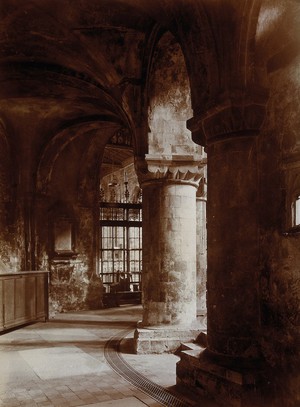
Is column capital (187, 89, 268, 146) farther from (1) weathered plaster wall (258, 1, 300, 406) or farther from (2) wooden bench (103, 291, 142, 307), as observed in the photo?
(2) wooden bench (103, 291, 142, 307)

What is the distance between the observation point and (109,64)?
7215 millimetres

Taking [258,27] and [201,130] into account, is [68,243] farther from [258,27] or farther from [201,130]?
[258,27]

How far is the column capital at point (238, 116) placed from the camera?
4.06 m

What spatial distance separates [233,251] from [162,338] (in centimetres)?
308

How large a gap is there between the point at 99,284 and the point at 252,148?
29.7ft

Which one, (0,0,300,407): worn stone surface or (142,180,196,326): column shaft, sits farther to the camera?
(142,180,196,326): column shaft

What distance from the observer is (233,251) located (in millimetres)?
4141

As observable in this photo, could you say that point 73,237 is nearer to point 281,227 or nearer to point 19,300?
point 19,300

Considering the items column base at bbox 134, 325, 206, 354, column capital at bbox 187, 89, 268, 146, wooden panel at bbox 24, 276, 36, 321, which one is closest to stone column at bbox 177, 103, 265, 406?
column capital at bbox 187, 89, 268, 146

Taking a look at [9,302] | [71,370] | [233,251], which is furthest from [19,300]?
[233,251]

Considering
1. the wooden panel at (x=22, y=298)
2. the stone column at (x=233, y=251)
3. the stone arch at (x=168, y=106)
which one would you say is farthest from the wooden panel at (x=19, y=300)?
the stone column at (x=233, y=251)

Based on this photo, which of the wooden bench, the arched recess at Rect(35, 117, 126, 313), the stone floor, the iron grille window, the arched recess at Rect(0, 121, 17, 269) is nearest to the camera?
the stone floor

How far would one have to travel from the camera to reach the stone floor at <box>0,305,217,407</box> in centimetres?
467

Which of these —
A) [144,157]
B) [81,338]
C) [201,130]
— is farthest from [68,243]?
[201,130]
